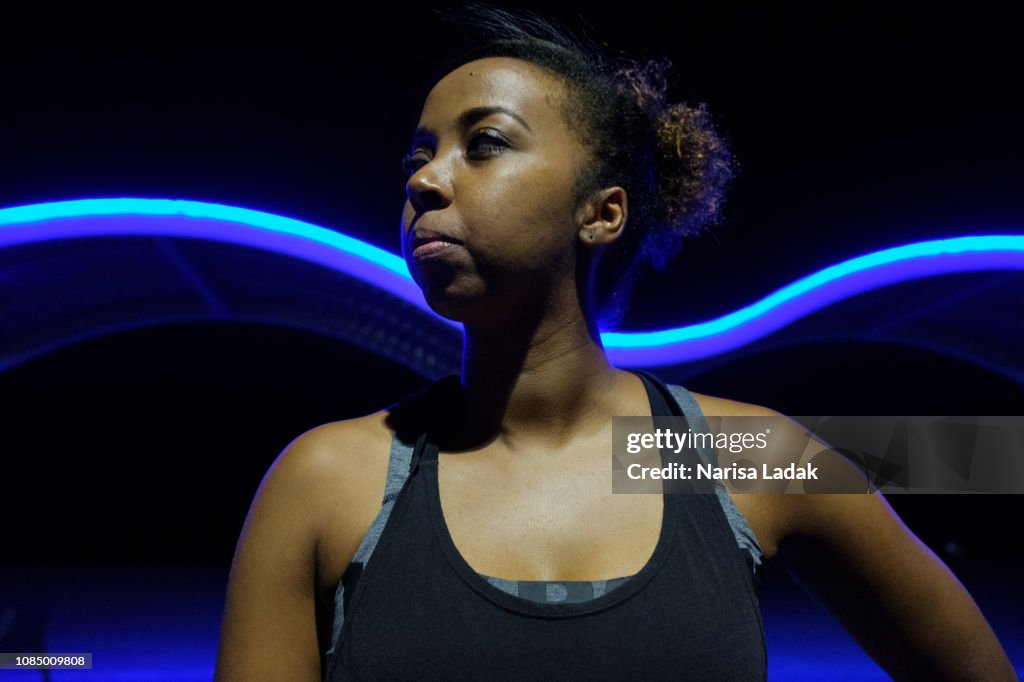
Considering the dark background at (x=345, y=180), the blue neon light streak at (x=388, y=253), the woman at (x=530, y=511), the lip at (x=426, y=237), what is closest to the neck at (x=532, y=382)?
the woman at (x=530, y=511)

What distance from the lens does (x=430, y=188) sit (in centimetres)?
77

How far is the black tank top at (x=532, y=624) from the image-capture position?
2.23 feet

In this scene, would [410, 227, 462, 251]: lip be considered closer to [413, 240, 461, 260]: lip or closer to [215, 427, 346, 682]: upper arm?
[413, 240, 461, 260]: lip

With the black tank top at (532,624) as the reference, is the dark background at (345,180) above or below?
above

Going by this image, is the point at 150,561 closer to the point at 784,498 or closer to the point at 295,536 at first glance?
the point at 295,536

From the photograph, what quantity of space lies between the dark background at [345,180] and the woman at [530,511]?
986 millimetres

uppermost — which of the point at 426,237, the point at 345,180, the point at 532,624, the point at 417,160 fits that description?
the point at 345,180

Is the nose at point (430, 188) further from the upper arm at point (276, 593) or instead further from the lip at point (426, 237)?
the upper arm at point (276, 593)

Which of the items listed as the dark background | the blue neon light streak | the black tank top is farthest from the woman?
the dark background

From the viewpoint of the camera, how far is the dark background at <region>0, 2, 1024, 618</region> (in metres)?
1.83

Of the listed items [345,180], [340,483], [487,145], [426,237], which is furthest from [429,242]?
[345,180]

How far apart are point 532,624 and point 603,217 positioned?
43 centimetres

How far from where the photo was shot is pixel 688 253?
6.35 ft

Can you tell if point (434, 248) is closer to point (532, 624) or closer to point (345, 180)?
point (532, 624)
